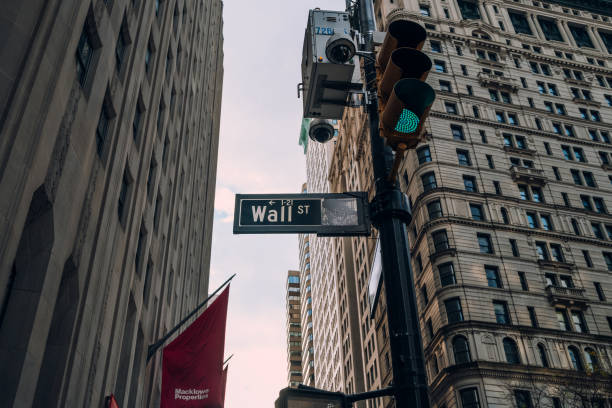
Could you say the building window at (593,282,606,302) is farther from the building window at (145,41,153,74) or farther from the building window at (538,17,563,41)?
the building window at (145,41,153,74)

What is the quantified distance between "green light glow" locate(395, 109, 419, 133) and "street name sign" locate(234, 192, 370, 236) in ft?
7.61

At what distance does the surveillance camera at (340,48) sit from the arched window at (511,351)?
44.1m

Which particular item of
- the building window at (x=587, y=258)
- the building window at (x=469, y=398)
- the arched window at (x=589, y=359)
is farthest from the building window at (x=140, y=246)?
the building window at (x=587, y=258)

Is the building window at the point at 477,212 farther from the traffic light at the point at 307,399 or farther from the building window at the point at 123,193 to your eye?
the traffic light at the point at 307,399

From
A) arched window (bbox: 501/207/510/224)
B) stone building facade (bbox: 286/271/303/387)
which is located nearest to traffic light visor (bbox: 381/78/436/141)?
arched window (bbox: 501/207/510/224)

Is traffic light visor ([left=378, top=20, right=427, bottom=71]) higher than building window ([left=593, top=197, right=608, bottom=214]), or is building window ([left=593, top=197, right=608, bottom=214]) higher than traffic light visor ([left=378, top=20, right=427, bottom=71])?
building window ([left=593, top=197, right=608, bottom=214])

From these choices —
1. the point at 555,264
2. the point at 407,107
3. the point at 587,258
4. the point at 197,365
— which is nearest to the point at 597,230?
the point at 587,258

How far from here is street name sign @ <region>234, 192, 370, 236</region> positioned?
6.45 meters

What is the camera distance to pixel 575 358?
151ft

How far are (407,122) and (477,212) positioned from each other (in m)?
52.7

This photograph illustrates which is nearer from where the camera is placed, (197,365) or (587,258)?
(197,365)

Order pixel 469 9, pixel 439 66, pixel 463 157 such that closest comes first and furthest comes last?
pixel 463 157, pixel 439 66, pixel 469 9

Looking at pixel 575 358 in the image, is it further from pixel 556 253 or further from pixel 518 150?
pixel 518 150

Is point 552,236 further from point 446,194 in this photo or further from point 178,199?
point 178,199
